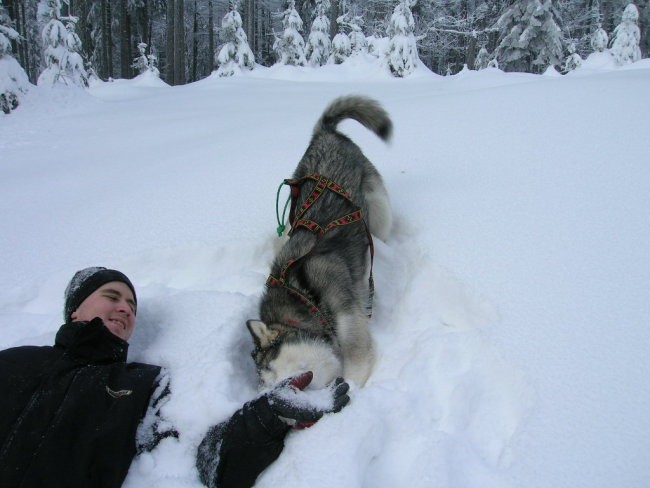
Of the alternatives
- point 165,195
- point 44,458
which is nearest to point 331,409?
point 44,458

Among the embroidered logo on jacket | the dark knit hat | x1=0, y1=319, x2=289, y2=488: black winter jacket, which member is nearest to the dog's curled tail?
the dark knit hat

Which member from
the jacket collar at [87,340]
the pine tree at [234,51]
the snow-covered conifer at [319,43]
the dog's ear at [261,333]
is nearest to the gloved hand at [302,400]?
the dog's ear at [261,333]

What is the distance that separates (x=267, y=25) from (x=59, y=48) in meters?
24.9

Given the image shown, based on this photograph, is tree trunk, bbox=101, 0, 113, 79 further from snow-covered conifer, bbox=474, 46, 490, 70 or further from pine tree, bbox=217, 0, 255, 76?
snow-covered conifer, bbox=474, 46, 490, 70

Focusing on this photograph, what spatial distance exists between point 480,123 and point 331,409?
3806mm

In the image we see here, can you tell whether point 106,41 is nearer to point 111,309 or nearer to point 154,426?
point 111,309

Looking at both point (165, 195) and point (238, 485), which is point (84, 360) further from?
point (165, 195)

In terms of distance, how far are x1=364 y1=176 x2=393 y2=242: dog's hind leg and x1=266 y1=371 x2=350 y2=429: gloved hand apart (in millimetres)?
1597

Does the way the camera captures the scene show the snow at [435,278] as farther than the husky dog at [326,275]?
No

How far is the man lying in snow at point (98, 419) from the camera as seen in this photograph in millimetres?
1642

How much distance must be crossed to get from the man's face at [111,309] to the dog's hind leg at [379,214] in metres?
1.78

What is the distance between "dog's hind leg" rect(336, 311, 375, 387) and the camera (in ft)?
7.51

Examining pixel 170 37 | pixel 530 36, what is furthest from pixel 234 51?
pixel 530 36

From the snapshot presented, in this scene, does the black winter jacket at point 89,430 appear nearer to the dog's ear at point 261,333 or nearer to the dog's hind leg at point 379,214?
the dog's ear at point 261,333
